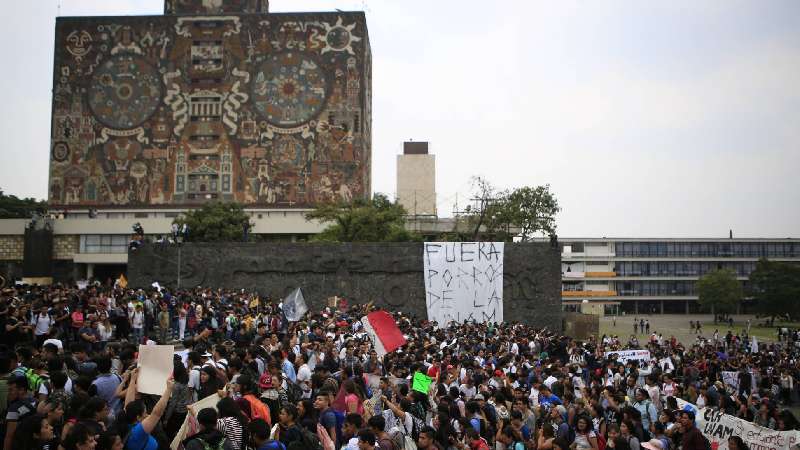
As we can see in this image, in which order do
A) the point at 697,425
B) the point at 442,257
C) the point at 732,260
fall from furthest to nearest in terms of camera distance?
the point at 732,260
the point at 442,257
the point at 697,425

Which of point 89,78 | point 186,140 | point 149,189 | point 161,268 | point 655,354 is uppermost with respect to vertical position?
point 89,78

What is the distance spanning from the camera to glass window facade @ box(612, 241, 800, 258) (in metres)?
75.2

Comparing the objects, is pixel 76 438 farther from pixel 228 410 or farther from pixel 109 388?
pixel 109 388

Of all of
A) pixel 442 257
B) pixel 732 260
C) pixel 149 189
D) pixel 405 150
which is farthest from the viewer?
pixel 405 150

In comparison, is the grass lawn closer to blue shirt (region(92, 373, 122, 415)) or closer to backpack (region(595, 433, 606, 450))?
backpack (region(595, 433, 606, 450))

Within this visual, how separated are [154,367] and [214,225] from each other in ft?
126

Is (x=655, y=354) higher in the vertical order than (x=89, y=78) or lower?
lower

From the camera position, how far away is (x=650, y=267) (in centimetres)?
7506

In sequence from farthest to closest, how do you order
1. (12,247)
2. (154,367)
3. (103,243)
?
(103,243)
(12,247)
(154,367)

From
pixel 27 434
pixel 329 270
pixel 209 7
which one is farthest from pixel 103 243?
pixel 27 434

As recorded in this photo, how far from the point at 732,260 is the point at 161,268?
65.1 m

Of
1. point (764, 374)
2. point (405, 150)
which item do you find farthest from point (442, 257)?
point (405, 150)

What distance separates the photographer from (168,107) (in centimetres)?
5150

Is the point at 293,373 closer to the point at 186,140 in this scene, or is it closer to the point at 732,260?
the point at 186,140
